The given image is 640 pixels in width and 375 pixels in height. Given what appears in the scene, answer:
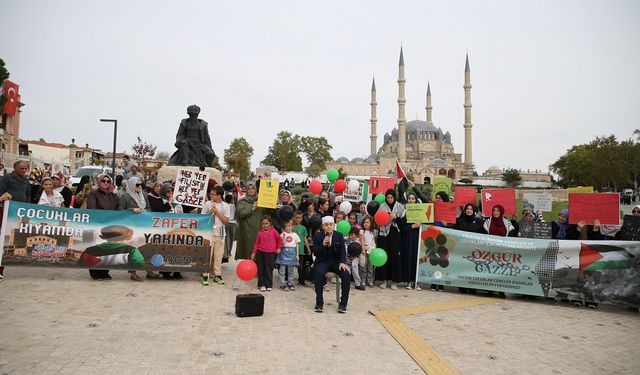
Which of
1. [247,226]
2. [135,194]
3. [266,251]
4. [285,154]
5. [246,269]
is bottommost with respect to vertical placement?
[246,269]

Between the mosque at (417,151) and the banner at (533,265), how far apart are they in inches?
3258

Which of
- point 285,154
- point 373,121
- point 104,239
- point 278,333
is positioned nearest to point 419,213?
point 278,333

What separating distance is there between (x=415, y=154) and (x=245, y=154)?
55.7 metres

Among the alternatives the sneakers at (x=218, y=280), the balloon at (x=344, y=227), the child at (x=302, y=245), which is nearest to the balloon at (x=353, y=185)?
the child at (x=302, y=245)

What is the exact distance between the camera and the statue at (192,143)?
11.7m

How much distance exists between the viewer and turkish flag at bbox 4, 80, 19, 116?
44.0 meters

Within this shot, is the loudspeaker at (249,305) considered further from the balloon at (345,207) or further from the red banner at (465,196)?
the red banner at (465,196)

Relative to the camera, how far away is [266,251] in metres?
7.15

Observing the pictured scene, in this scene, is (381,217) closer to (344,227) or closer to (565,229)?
(344,227)

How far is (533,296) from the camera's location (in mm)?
7418

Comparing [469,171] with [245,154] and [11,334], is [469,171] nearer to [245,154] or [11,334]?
[245,154]

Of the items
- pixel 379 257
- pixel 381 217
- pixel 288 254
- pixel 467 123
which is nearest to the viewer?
pixel 379 257

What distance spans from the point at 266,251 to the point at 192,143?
228 inches

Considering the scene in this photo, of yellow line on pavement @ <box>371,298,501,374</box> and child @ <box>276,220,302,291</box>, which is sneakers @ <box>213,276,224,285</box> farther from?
yellow line on pavement @ <box>371,298,501,374</box>
